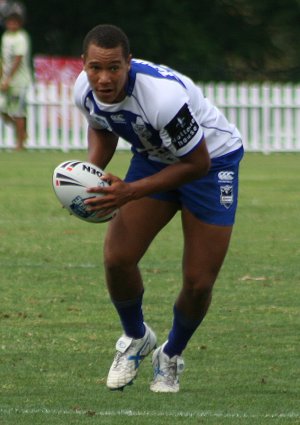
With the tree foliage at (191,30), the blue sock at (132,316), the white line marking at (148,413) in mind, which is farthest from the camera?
the tree foliage at (191,30)

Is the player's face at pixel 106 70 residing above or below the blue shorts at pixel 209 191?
above

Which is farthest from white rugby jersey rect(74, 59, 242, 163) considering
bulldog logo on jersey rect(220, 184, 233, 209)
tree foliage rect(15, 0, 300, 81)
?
tree foliage rect(15, 0, 300, 81)

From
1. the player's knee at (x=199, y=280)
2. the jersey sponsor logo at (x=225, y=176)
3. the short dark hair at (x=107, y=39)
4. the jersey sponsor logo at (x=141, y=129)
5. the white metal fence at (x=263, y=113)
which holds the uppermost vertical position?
the short dark hair at (x=107, y=39)

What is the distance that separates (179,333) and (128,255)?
22.6 inches

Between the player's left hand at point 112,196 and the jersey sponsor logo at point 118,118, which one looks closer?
the player's left hand at point 112,196

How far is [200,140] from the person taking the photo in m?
6.58

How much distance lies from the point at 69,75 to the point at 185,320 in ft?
67.0

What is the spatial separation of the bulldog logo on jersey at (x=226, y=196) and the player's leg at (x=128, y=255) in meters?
0.25

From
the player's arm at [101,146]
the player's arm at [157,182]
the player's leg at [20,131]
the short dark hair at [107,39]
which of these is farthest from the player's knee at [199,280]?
the player's leg at [20,131]

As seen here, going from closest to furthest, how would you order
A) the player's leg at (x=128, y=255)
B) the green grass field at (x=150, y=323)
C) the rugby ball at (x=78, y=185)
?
the green grass field at (x=150, y=323)
the rugby ball at (x=78, y=185)
the player's leg at (x=128, y=255)

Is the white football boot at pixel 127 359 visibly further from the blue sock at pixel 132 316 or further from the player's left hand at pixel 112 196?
the player's left hand at pixel 112 196

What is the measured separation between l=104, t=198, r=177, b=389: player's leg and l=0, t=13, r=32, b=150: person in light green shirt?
17.2 m

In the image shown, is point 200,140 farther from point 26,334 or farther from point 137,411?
point 26,334

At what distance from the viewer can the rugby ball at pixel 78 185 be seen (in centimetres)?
665
